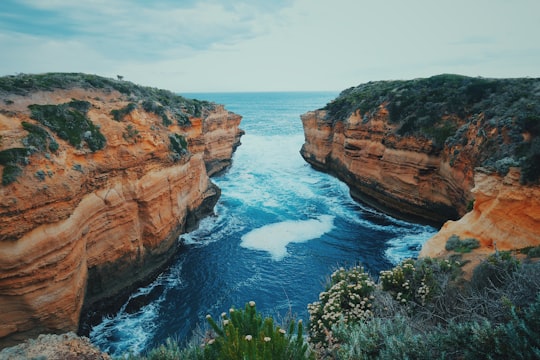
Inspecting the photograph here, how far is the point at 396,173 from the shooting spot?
24.5 m

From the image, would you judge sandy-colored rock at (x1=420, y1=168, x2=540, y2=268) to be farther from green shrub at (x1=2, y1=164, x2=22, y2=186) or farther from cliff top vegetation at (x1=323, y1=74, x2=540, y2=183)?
green shrub at (x1=2, y1=164, x2=22, y2=186)

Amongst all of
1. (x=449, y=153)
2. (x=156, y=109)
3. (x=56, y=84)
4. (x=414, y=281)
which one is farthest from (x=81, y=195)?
(x=449, y=153)

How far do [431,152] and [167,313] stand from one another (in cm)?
1932

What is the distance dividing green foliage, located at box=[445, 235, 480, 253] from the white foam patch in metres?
9.36

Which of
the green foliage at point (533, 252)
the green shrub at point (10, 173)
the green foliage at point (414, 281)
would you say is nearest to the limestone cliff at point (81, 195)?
the green shrub at point (10, 173)

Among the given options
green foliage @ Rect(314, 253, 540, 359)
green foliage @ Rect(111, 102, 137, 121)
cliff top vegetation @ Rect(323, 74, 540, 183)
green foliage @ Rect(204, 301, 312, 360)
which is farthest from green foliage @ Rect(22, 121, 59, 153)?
cliff top vegetation @ Rect(323, 74, 540, 183)

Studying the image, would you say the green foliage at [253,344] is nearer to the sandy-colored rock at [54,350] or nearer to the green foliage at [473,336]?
the green foliage at [473,336]

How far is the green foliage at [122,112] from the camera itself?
697 inches

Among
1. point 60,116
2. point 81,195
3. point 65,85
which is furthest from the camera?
point 65,85

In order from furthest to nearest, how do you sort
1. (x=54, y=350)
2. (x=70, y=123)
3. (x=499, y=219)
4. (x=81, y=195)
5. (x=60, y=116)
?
(x=70, y=123)
(x=60, y=116)
(x=81, y=195)
(x=499, y=219)
(x=54, y=350)

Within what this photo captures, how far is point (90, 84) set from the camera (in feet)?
63.3

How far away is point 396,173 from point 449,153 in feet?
13.6

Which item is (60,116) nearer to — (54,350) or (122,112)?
(122,112)

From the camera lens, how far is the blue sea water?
14.8 m
